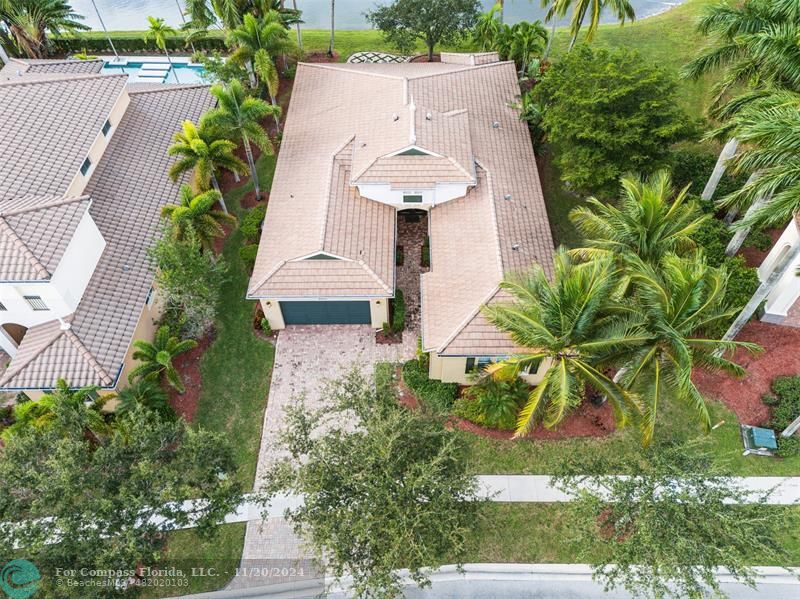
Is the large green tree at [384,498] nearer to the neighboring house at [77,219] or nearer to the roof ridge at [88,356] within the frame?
the roof ridge at [88,356]

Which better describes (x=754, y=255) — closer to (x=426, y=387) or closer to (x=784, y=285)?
(x=784, y=285)

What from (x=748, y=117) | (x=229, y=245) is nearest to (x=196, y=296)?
(x=229, y=245)

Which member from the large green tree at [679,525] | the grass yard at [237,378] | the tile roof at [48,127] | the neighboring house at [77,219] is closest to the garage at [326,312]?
the grass yard at [237,378]

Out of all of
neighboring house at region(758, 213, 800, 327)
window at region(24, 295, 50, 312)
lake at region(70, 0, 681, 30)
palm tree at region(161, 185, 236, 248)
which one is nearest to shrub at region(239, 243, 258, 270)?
palm tree at region(161, 185, 236, 248)

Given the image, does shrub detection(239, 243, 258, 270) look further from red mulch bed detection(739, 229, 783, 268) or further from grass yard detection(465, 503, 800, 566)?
red mulch bed detection(739, 229, 783, 268)

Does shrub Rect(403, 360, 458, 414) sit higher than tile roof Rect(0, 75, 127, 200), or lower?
lower

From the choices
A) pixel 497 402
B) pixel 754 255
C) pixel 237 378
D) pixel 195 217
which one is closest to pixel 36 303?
pixel 195 217
